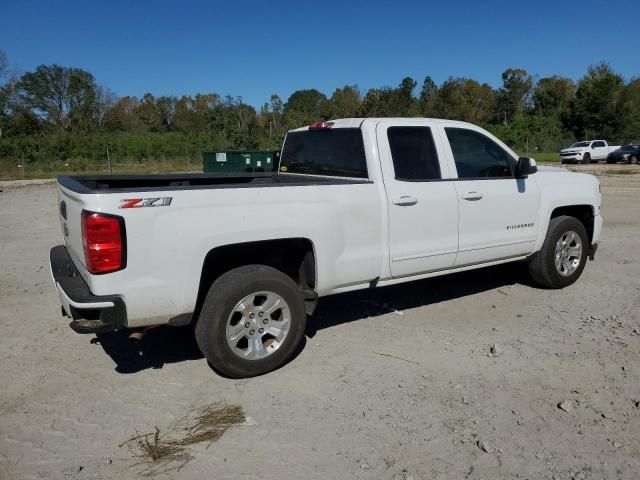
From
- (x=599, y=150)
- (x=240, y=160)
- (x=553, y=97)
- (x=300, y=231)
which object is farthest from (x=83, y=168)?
(x=553, y=97)

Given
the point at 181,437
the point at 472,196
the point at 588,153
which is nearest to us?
the point at 181,437

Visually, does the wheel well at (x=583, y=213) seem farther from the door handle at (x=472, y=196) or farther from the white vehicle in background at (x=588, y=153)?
the white vehicle in background at (x=588, y=153)

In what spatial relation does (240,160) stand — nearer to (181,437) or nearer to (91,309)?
(91,309)

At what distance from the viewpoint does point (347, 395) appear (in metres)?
3.74

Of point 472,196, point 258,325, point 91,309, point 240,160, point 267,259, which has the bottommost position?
point 258,325

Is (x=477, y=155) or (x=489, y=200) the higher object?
(x=477, y=155)

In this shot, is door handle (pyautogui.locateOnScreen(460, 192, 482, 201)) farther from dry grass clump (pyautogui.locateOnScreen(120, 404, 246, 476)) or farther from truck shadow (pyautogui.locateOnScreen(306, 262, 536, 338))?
dry grass clump (pyautogui.locateOnScreen(120, 404, 246, 476))

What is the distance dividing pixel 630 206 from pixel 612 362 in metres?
10.8

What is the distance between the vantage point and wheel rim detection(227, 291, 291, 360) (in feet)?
12.7

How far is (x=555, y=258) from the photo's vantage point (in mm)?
5859

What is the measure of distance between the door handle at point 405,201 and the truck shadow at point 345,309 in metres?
1.36

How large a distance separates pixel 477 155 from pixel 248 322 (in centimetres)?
286

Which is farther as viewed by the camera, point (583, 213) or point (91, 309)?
point (583, 213)

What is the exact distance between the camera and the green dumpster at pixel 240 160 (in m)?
18.2
